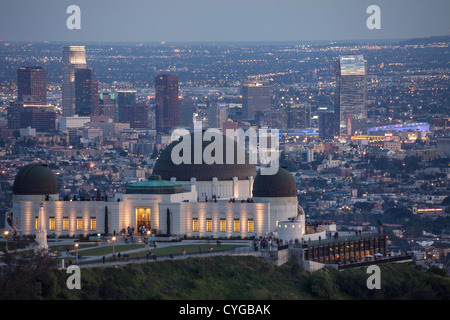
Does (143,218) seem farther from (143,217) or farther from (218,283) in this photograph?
(218,283)

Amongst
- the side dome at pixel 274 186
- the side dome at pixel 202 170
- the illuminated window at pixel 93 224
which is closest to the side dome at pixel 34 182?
the illuminated window at pixel 93 224

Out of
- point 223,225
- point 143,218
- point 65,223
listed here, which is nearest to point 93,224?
point 65,223

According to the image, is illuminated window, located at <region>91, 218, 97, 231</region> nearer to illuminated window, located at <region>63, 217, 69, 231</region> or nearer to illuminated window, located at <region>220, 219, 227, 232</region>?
illuminated window, located at <region>63, 217, 69, 231</region>

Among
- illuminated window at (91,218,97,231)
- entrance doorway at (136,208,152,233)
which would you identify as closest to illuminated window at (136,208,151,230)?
entrance doorway at (136,208,152,233)
